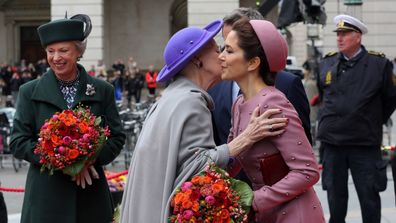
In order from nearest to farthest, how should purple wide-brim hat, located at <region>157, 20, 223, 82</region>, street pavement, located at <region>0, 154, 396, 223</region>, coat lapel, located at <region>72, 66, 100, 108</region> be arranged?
purple wide-brim hat, located at <region>157, 20, 223, 82</region>, coat lapel, located at <region>72, 66, 100, 108</region>, street pavement, located at <region>0, 154, 396, 223</region>

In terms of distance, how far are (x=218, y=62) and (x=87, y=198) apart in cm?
178

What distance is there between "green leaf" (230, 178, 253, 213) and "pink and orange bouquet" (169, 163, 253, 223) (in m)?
0.02

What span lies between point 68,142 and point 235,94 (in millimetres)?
1101

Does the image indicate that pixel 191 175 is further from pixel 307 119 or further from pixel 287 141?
pixel 307 119

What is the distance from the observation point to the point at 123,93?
36.8 m

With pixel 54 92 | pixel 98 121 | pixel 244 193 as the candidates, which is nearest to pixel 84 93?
pixel 54 92

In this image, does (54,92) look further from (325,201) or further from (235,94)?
(325,201)

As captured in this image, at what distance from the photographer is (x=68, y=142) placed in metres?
4.63

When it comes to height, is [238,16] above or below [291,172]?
above

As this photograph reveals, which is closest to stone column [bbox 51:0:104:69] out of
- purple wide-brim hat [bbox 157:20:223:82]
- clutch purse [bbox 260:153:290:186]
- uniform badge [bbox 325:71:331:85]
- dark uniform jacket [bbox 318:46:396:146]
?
uniform badge [bbox 325:71:331:85]

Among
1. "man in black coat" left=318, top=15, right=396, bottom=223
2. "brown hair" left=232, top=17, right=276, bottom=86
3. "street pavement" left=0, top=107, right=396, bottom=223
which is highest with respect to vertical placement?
"brown hair" left=232, top=17, right=276, bottom=86

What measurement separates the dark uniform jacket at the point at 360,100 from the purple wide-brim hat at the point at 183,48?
3563mm

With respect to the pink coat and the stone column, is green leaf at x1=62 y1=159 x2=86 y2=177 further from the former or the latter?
the stone column

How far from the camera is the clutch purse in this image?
11.3 ft
